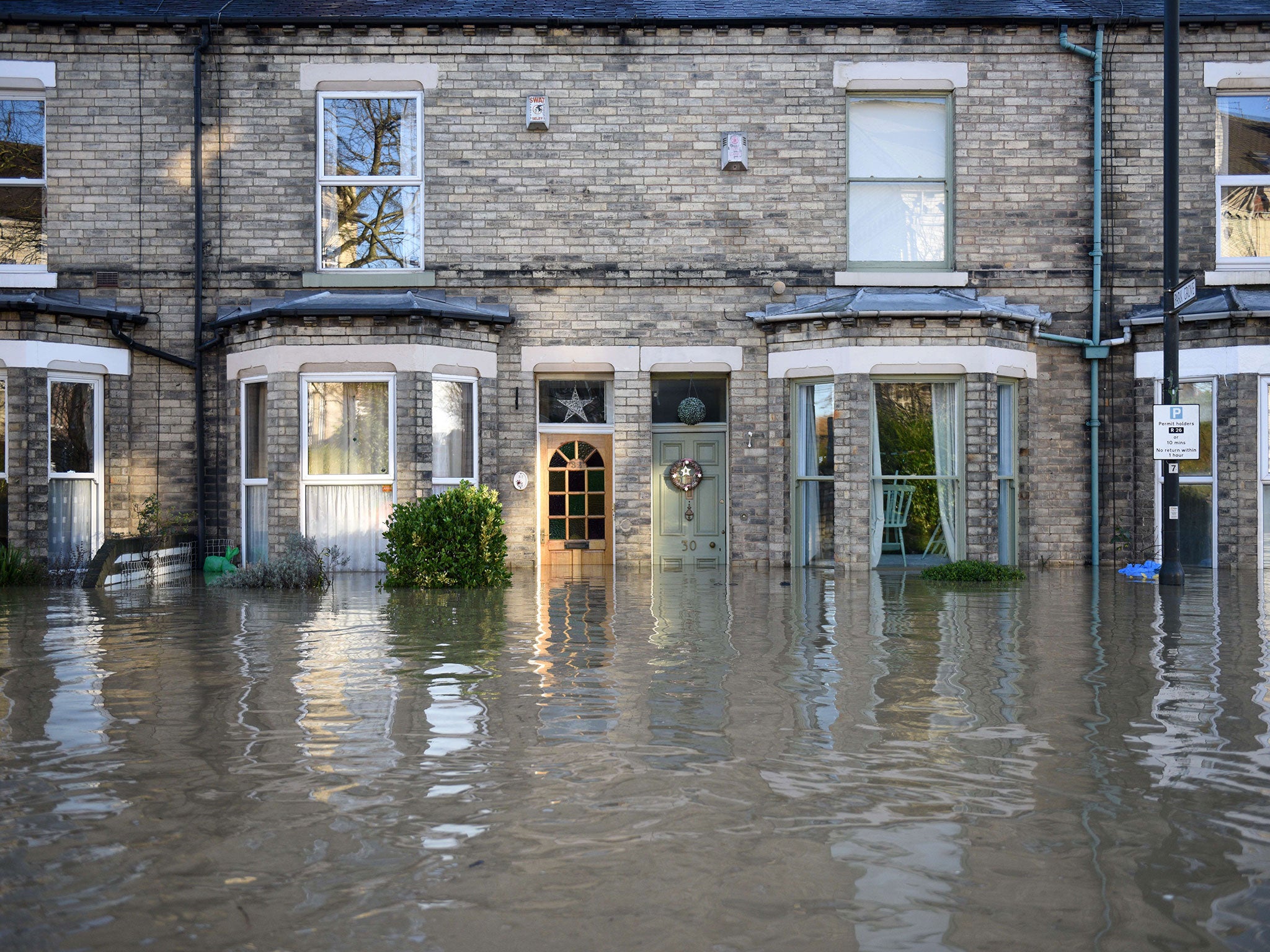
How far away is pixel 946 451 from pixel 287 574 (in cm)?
869

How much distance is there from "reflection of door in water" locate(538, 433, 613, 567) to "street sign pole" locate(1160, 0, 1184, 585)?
7.41 m

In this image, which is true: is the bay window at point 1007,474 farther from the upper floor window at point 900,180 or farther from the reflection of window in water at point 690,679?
the reflection of window in water at point 690,679

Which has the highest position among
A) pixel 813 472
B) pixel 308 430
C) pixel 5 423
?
pixel 5 423

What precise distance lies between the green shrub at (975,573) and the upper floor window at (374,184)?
27.3 feet

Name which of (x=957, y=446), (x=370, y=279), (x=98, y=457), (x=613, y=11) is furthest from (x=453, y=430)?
(x=957, y=446)

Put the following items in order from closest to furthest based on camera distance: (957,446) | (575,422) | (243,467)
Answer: (957,446) → (243,467) → (575,422)

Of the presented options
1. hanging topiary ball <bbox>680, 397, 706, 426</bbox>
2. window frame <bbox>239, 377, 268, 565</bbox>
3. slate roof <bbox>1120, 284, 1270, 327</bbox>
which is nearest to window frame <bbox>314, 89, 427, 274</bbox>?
window frame <bbox>239, 377, 268, 565</bbox>

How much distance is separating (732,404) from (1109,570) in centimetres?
567

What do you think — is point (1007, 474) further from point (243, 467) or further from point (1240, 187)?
point (243, 467)

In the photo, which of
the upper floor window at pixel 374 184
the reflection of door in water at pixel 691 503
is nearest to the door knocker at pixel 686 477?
the reflection of door in water at pixel 691 503

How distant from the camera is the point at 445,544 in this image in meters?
13.4

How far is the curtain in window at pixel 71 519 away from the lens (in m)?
15.9

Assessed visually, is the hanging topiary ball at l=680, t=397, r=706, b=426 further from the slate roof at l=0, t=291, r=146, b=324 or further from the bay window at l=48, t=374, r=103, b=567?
the bay window at l=48, t=374, r=103, b=567

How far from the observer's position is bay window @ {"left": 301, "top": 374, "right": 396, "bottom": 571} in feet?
52.3
